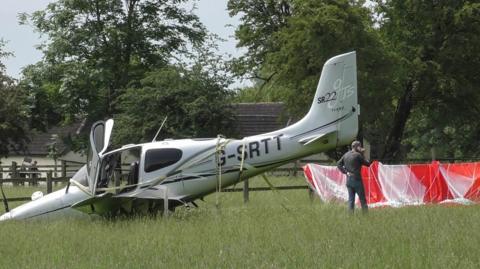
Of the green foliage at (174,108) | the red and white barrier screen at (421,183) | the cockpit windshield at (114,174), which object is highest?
the green foliage at (174,108)

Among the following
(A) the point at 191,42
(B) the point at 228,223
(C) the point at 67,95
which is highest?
(A) the point at 191,42

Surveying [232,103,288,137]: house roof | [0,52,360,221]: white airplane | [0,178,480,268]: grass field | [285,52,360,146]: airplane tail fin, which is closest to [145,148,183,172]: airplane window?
[0,52,360,221]: white airplane

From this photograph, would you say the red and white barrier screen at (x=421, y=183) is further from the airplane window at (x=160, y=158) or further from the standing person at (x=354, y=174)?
the airplane window at (x=160, y=158)

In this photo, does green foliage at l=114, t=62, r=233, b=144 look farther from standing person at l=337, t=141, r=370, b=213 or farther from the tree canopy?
standing person at l=337, t=141, r=370, b=213

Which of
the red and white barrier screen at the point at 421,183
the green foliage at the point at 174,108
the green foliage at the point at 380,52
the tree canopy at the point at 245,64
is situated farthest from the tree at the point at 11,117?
the red and white barrier screen at the point at 421,183

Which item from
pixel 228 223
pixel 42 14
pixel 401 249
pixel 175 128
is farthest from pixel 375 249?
pixel 42 14

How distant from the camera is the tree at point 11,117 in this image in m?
39.2

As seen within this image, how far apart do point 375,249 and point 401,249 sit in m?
0.34

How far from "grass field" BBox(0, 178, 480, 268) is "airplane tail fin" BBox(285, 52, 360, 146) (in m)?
1.81

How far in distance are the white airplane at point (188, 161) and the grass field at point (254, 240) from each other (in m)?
0.49

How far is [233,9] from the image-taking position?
148ft

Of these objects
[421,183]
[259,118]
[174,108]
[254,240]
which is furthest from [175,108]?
[254,240]

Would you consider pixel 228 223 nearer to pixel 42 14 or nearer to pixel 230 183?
pixel 230 183

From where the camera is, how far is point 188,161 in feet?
55.4
